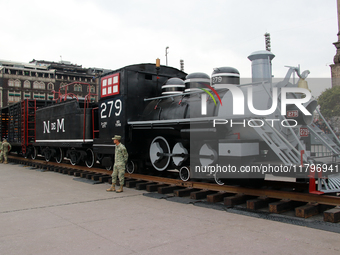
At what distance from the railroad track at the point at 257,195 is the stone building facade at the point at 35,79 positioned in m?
64.2

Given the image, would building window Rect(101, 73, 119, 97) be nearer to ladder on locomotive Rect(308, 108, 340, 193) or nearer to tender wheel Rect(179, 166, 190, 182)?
tender wheel Rect(179, 166, 190, 182)

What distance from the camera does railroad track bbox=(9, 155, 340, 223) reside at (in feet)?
16.9

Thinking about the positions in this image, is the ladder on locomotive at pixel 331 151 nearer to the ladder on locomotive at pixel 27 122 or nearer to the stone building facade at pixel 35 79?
the ladder on locomotive at pixel 27 122

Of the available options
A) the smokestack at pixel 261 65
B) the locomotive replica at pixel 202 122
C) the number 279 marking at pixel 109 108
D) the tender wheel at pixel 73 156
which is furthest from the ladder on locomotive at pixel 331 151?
the tender wheel at pixel 73 156

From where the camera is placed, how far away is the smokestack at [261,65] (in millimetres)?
6207

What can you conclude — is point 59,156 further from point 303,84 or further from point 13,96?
point 13,96

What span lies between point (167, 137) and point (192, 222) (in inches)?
132

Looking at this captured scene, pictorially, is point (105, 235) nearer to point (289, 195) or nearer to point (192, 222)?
point (192, 222)

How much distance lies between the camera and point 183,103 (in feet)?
24.5

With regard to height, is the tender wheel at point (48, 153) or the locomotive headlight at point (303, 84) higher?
the locomotive headlight at point (303, 84)

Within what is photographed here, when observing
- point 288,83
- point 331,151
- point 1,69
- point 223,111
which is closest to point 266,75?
point 288,83

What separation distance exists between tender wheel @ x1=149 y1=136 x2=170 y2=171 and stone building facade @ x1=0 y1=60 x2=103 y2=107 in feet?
208

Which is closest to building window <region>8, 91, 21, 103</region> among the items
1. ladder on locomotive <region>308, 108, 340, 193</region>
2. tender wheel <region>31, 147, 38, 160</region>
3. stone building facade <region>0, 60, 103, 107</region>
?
stone building facade <region>0, 60, 103, 107</region>

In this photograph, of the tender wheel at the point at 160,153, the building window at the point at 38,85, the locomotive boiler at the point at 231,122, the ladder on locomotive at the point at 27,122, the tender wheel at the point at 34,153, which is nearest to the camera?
the locomotive boiler at the point at 231,122
